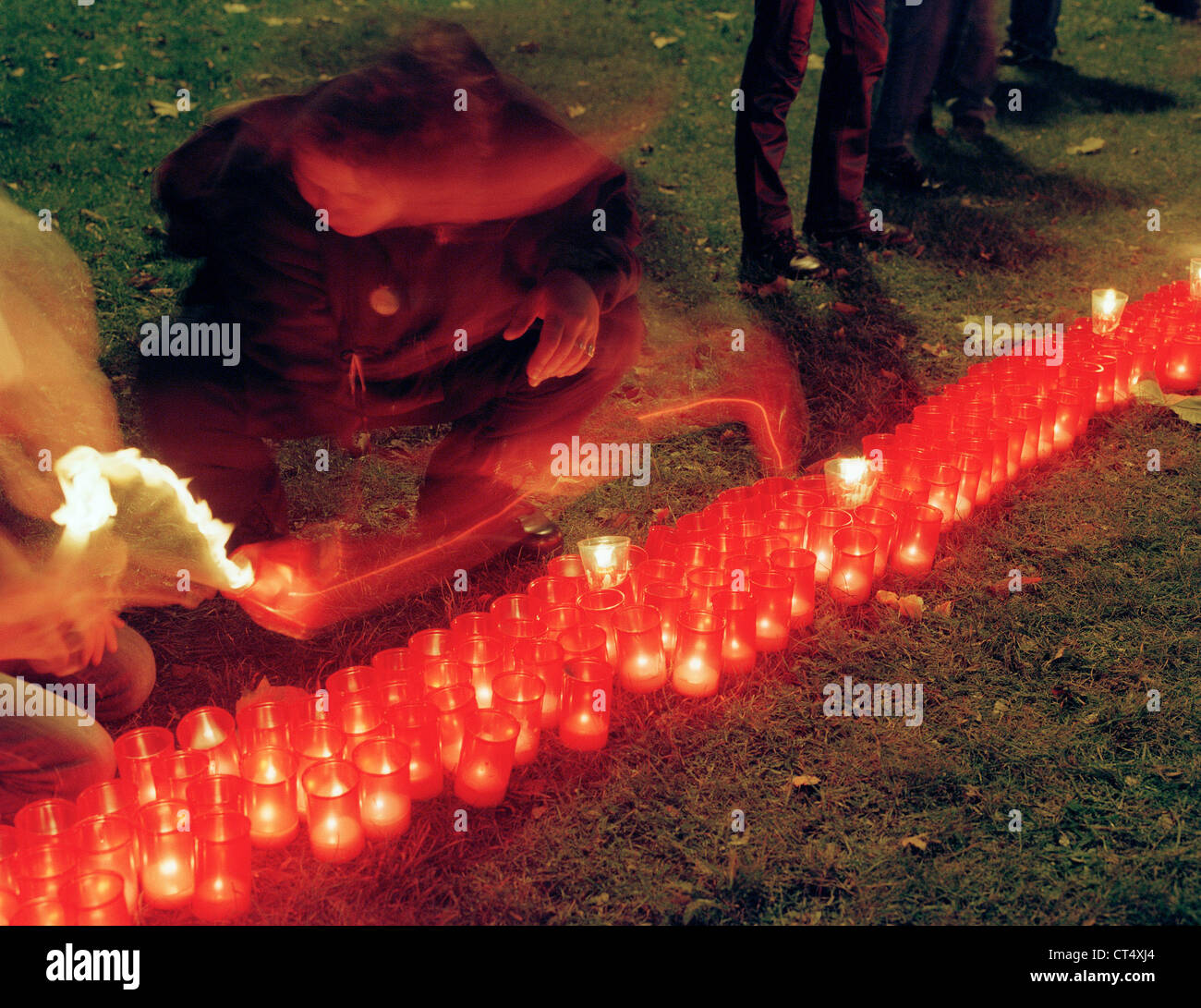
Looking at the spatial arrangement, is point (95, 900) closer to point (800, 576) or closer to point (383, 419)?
point (383, 419)

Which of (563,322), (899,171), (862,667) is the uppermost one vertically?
(563,322)

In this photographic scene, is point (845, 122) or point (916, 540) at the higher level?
point (845, 122)

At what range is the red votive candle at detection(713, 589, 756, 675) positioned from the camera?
263 cm

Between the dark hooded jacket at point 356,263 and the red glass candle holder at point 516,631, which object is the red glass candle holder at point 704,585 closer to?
the red glass candle holder at point 516,631

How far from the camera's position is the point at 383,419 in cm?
314

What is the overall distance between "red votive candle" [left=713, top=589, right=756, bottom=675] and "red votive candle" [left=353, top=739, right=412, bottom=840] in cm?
91

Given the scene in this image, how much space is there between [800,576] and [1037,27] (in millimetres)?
8807

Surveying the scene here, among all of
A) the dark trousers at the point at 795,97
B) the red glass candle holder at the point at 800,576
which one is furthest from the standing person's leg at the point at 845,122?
the red glass candle holder at the point at 800,576

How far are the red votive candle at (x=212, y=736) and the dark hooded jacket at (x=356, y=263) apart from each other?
1.03 meters

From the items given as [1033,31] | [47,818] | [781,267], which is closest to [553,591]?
[47,818]

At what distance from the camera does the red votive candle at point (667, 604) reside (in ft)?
8.75

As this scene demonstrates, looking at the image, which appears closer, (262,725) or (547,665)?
(262,725)

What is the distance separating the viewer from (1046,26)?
30.7ft
